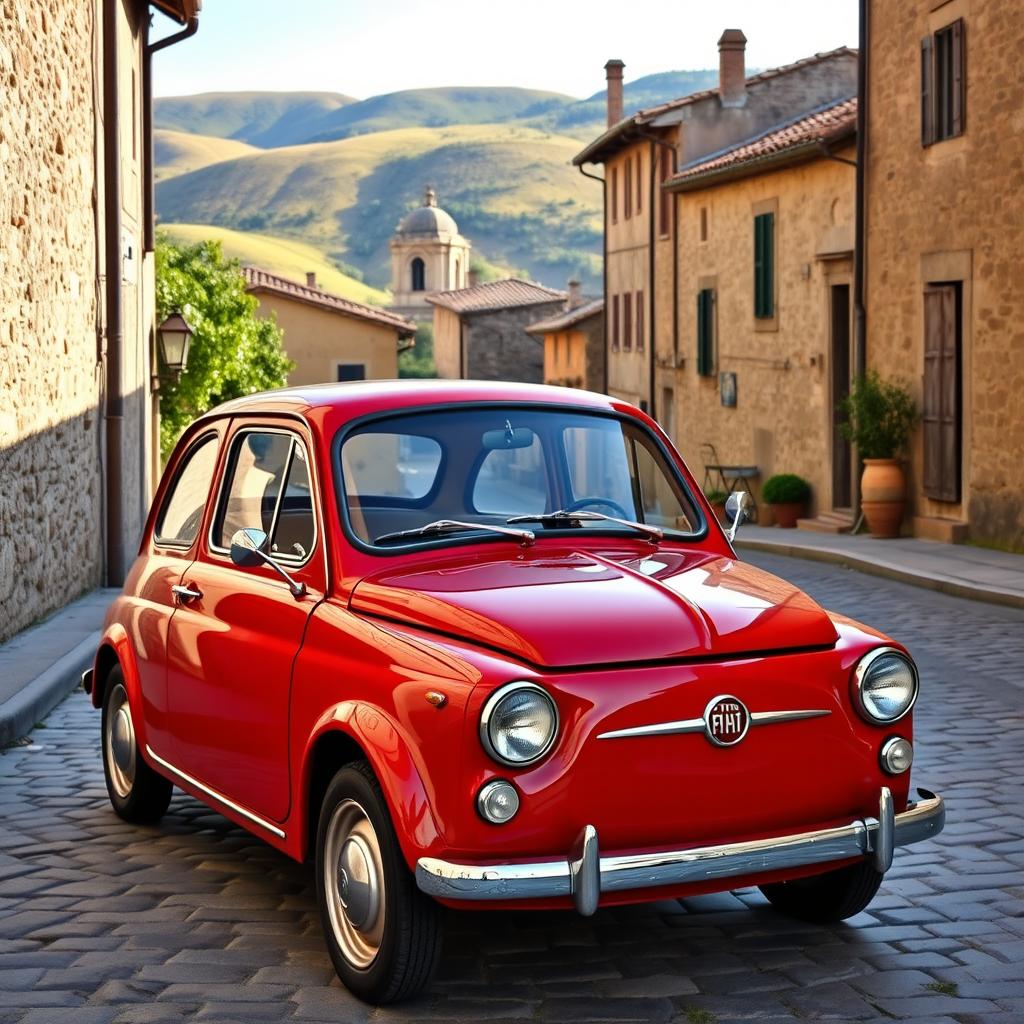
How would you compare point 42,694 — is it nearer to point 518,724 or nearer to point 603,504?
point 603,504

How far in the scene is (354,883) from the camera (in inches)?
172

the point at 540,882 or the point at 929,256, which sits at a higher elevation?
the point at 929,256

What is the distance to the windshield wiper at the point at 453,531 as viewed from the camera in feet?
16.3

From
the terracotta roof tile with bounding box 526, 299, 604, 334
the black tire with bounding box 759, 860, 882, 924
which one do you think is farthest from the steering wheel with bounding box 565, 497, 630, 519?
the terracotta roof tile with bounding box 526, 299, 604, 334

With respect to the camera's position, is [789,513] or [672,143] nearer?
[789,513]

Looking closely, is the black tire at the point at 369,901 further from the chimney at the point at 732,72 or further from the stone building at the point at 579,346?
the stone building at the point at 579,346

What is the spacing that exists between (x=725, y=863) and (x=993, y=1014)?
0.78 meters

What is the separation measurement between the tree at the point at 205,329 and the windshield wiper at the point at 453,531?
71.6 feet

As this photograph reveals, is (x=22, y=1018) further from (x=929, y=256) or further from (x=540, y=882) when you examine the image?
(x=929, y=256)

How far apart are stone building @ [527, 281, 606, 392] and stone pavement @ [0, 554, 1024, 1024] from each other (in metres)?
40.9

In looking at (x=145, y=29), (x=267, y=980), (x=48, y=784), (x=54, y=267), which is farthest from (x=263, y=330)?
(x=267, y=980)

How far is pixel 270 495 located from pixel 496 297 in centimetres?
6195

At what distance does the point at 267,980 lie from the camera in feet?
14.7

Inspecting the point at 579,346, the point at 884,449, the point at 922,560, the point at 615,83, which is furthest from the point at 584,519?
the point at 579,346
